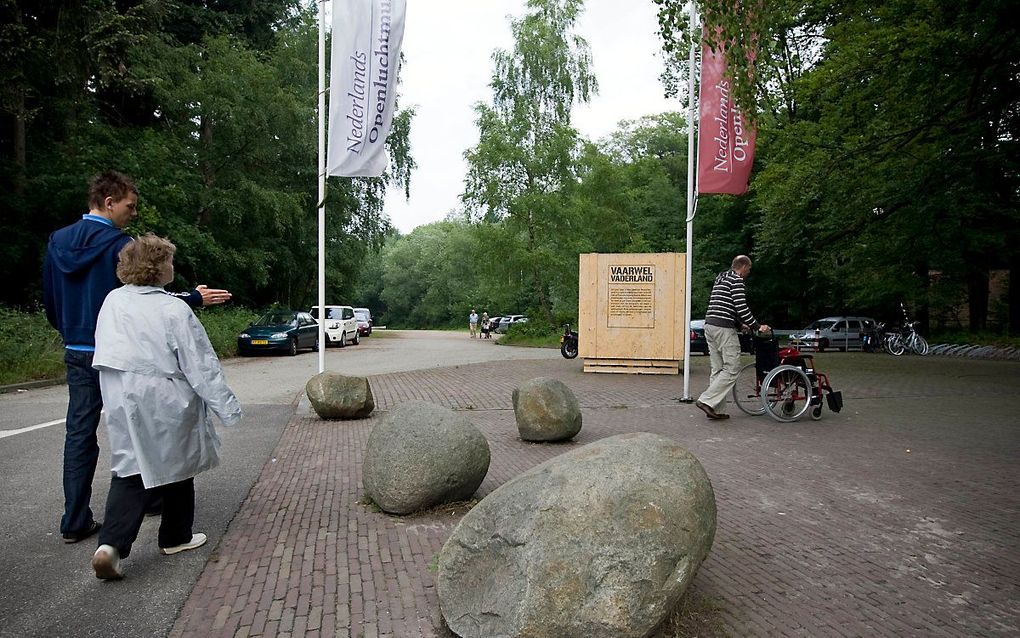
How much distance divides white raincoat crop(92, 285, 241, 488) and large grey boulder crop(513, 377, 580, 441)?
386cm

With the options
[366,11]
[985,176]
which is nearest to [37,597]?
[366,11]

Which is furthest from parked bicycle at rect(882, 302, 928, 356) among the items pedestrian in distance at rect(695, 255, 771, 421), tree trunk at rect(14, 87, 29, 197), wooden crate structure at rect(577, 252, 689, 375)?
tree trunk at rect(14, 87, 29, 197)

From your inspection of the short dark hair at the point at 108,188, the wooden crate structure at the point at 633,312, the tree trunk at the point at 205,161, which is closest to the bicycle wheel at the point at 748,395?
the wooden crate structure at the point at 633,312

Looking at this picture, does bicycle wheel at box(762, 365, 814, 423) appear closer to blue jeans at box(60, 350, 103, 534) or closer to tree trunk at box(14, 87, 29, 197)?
blue jeans at box(60, 350, 103, 534)

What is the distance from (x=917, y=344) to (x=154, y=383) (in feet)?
85.6

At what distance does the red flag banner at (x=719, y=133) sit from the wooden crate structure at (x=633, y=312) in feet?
11.9

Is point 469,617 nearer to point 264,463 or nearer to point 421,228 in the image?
point 264,463

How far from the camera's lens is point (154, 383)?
11.0 ft

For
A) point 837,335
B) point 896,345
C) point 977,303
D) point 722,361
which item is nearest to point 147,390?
point 722,361

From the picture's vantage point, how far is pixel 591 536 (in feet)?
8.31

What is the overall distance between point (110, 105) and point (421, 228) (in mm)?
70874

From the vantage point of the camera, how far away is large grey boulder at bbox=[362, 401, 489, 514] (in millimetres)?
4379

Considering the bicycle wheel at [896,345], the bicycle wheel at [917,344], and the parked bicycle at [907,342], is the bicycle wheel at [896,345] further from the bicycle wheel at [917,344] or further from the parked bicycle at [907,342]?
the bicycle wheel at [917,344]

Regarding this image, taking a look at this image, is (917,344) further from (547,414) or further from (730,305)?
(547,414)
